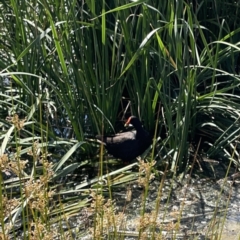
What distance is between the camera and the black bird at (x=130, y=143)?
3.98 metres

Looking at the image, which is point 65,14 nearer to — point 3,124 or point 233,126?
point 3,124

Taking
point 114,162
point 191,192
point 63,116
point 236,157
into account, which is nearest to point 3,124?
point 63,116

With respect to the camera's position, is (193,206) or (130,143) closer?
(193,206)

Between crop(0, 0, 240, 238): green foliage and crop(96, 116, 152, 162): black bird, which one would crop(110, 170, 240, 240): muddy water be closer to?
crop(0, 0, 240, 238): green foliage

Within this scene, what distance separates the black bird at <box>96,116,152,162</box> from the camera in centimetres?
398

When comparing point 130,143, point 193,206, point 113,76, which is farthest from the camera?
point 130,143

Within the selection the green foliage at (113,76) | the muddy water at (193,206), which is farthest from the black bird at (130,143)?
the muddy water at (193,206)

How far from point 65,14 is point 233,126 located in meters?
1.21

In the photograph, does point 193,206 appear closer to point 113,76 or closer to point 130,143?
point 130,143

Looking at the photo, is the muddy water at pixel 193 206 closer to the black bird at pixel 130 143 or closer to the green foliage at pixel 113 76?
the green foliage at pixel 113 76

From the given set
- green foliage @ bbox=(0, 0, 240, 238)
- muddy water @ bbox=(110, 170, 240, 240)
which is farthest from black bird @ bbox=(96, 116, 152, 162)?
muddy water @ bbox=(110, 170, 240, 240)

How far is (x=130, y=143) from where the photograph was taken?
13.3 feet

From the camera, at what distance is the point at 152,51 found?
3.86 metres

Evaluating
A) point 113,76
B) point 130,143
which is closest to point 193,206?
point 130,143
